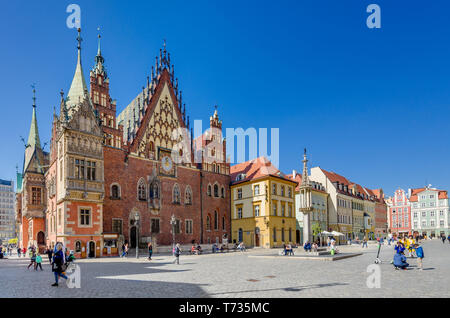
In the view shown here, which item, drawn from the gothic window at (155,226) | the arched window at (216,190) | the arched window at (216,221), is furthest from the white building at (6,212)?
→ the gothic window at (155,226)

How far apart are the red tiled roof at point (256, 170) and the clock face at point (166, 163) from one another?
13.5 meters

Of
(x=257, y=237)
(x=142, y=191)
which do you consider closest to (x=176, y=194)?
(x=142, y=191)

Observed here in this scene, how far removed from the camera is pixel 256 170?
56656mm

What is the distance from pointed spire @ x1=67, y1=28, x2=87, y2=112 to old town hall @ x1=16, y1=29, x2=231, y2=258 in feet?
0.41

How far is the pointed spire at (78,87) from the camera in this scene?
41647 millimetres

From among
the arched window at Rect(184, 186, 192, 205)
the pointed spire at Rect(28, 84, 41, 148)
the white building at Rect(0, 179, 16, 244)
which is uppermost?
the pointed spire at Rect(28, 84, 41, 148)

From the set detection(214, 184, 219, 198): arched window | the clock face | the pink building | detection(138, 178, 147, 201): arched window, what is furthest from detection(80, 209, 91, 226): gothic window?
the pink building

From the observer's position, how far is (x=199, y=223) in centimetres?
5066

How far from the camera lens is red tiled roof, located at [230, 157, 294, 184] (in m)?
55.4

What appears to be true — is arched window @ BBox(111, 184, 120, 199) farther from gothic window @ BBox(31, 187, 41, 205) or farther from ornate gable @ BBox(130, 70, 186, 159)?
gothic window @ BBox(31, 187, 41, 205)

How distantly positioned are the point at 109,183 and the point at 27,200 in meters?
15.4

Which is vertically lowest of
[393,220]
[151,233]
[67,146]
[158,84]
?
[393,220]
